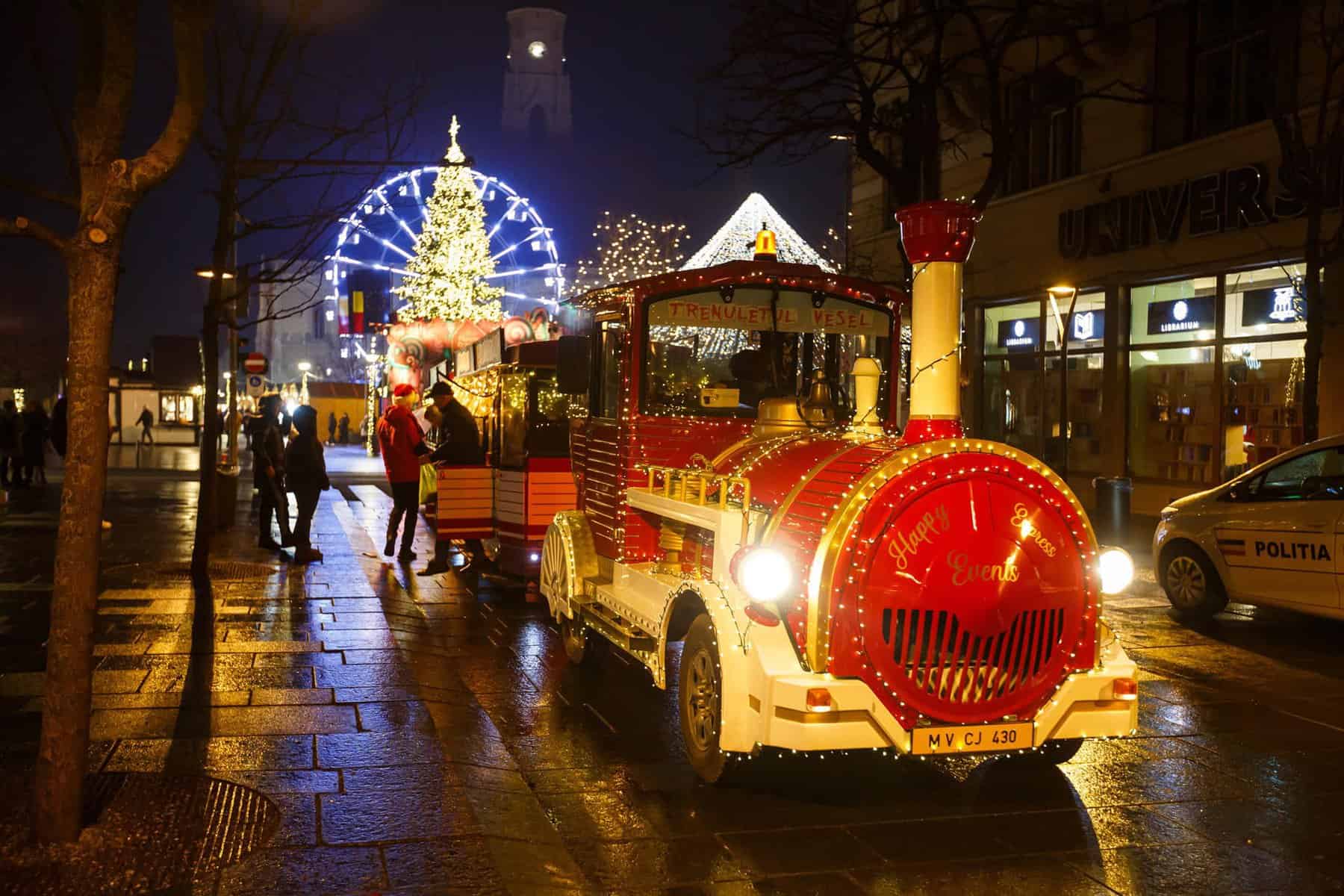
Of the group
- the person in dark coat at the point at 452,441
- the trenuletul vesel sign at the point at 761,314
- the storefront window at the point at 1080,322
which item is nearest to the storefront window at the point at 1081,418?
the storefront window at the point at 1080,322

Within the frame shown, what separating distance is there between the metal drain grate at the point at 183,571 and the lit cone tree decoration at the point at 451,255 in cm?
3446

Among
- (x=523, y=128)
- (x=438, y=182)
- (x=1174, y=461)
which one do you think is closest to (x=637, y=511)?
(x=1174, y=461)

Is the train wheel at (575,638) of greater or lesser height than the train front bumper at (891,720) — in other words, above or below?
below

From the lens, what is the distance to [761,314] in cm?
778

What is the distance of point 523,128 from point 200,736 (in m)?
160

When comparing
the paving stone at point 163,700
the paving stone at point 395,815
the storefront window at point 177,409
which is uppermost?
the storefront window at point 177,409

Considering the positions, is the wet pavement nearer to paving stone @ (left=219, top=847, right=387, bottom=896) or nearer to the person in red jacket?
paving stone @ (left=219, top=847, right=387, bottom=896)

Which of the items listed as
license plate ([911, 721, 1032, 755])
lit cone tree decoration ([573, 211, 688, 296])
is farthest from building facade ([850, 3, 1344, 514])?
lit cone tree decoration ([573, 211, 688, 296])

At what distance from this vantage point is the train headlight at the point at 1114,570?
19.2ft

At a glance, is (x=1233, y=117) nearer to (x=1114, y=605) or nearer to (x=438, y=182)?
(x=1114, y=605)

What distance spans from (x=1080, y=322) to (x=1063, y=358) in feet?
2.34

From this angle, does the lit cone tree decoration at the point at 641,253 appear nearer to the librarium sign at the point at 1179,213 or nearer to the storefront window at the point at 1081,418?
the storefront window at the point at 1081,418

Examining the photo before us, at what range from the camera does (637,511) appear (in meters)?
7.65

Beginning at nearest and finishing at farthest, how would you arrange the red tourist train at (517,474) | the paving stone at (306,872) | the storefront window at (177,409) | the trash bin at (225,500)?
the paving stone at (306,872) → the red tourist train at (517,474) → the trash bin at (225,500) → the storefront window at (177,409)
